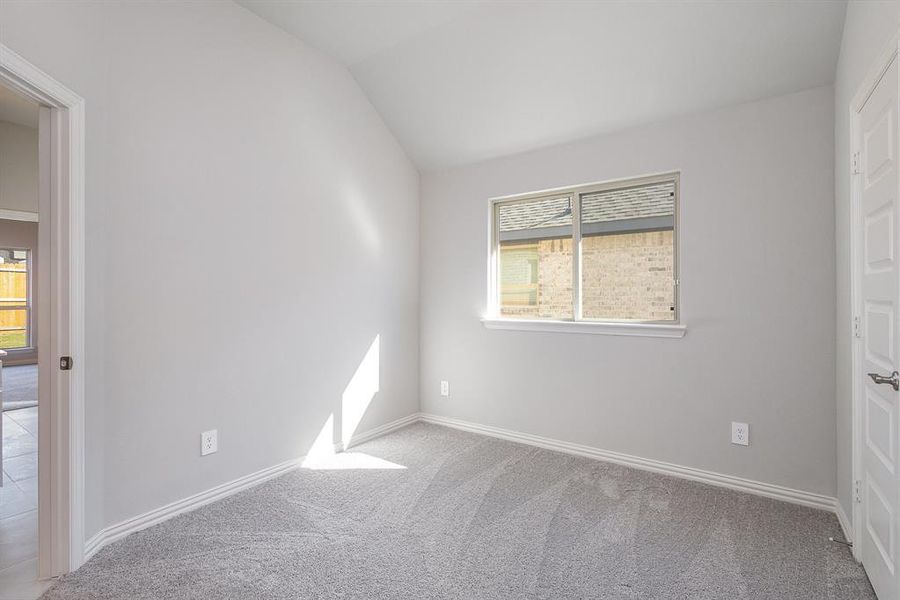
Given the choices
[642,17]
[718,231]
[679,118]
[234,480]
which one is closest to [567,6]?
[642,17]

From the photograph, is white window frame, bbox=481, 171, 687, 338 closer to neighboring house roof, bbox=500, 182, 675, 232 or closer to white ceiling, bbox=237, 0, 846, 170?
neighboring house roof, bbox=500, 182, 675, 232

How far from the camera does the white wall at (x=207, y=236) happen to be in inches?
81.4

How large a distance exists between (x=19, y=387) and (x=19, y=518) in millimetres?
4770

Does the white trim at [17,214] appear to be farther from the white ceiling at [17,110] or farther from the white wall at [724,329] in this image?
the white wall at [724,329]

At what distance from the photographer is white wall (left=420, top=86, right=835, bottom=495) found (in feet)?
8.20

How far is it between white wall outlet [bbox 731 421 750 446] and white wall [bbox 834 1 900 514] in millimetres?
414

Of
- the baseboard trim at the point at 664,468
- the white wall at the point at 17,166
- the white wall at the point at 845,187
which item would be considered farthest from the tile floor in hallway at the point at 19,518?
the white wall at the point at 845,187

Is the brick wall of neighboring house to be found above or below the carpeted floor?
above

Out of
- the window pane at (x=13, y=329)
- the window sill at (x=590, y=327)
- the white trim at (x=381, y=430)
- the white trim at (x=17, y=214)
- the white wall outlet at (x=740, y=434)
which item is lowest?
the white trim at (x=381, y=430)

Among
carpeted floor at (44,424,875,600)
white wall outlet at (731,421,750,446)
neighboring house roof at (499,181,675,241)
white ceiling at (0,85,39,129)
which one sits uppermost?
→ white ceiling at (0,85,39,129)

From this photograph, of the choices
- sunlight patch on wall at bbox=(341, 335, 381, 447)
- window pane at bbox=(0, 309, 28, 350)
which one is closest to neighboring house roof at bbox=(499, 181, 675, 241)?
sunlight patch on wall at bbox=(341, 335, 381, 447)

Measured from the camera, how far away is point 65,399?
73.3 inches

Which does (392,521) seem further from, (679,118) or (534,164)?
(679,118)

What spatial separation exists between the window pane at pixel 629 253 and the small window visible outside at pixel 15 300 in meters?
9.10
